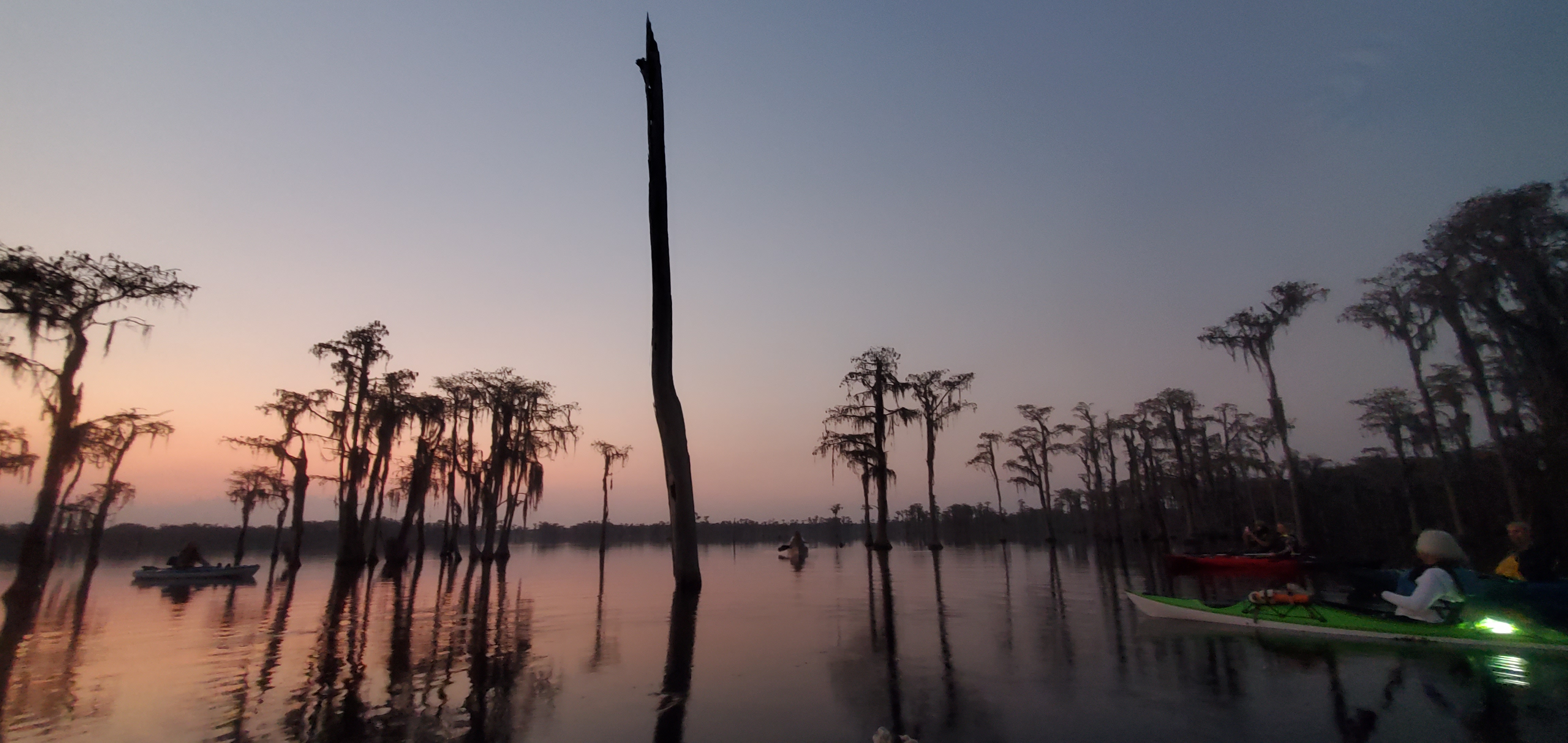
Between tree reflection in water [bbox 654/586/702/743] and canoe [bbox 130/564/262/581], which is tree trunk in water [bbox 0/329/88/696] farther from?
tree reflection in water [bbox 654/586/702/743]

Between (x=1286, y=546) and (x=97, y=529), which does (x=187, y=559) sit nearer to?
(x=97, y=529)

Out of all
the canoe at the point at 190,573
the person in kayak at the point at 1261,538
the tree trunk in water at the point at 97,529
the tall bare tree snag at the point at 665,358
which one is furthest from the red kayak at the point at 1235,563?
the tree trunk in water at the point at 97,529

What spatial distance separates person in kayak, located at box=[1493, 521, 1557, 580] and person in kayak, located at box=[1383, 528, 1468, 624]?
1.31 m

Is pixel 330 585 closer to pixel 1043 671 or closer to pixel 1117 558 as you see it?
pixel 1043 671

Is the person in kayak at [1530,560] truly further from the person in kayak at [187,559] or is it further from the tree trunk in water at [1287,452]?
the person in kayak at [187,559]

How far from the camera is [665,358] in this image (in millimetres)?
13906

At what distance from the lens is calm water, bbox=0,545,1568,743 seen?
491cm

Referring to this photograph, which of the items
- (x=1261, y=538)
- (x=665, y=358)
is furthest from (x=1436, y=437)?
(x=665, y=358)

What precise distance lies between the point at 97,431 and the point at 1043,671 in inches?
1301

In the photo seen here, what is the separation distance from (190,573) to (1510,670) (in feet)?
118

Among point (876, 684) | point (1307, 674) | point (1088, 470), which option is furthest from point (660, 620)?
point (1088, 470)

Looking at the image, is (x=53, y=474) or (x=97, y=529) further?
(x=97, y=529)

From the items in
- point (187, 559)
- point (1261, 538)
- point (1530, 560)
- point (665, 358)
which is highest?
point (665, 358)

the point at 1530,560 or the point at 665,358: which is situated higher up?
the point at 665,358
